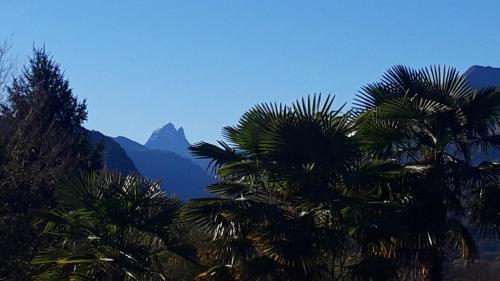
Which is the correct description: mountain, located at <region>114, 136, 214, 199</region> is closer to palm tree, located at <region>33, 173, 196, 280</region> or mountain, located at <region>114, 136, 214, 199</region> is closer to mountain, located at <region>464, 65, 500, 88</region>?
mountain, located at <region>464, 65, 500, 88</region>

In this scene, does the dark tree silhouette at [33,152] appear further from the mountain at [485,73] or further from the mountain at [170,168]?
the mountain at [170,168]

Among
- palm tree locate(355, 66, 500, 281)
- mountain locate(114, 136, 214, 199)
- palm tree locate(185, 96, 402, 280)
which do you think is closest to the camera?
palm tree locate(185, 96, 402, 280)

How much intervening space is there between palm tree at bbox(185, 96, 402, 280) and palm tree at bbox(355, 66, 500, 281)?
75 cm

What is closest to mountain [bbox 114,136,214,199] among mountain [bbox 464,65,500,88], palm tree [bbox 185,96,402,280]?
mountain [bbox 464,65,500,88]

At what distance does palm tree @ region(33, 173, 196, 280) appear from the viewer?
12.6m

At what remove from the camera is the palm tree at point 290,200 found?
12.0 meters

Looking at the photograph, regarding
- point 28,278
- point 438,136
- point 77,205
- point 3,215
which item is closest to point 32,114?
point 3,215

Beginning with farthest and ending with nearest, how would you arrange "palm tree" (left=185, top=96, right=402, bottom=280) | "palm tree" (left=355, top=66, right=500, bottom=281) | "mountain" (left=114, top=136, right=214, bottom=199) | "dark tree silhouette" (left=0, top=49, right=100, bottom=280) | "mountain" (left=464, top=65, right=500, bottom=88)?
"mountain" (left=114, top=136, right=214, bottom=199) < "mountain" (left=464, top=65, right=500, bottom=88) < "dark tree silhouette" (left=0, top=49, right=100, bottom=280) < "palm tree" (left=355, top=66, right=500, bottom=281) < "palm tree" (left=185, top=96, right=402, bottom=280)

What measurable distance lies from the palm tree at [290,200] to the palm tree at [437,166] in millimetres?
747

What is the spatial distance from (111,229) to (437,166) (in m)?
4.73

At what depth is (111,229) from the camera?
12.9 meters

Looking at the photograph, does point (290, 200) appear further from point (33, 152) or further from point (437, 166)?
point (33, 152)

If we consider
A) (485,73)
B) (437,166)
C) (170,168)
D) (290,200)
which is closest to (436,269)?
(437,166)

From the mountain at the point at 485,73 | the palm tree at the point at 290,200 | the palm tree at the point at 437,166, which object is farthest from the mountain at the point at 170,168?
the palm tree at the point at 290,200
